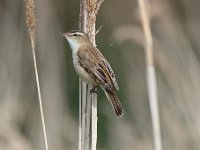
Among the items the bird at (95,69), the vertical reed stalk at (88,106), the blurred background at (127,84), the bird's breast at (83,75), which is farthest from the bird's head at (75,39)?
the vertical reed stalk at (88,106)

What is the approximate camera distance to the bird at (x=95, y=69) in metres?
4.22

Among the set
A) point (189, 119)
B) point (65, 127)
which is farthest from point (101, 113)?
point (189, 119)

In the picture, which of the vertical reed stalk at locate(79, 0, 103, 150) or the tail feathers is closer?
the vertical reed stalk at locate(79, 0, 103, 150)

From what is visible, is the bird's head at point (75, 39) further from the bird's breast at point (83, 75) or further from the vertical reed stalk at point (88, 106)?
the vertical reed stalk at point (88, 106)

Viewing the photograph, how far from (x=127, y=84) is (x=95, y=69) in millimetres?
1254

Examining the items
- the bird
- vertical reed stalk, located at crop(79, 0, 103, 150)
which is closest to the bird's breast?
the bird

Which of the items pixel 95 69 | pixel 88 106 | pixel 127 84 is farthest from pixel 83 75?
pixel 127 84

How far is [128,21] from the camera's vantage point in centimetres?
677

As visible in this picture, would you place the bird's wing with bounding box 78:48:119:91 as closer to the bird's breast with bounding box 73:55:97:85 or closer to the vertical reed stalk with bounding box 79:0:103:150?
the bird's breast with bounding box 73:55:97:85

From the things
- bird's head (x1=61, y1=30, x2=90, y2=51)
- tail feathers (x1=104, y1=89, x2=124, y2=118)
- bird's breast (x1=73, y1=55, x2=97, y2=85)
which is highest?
bird's head (x1=61, y1=30, x2=90, y2=51)

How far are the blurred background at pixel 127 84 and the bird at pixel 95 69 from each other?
426mm

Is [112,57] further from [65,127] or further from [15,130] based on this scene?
[15,130]

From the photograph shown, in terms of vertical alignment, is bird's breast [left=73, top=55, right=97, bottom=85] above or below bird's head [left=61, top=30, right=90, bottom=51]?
below

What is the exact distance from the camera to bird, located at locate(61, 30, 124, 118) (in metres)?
4.22
